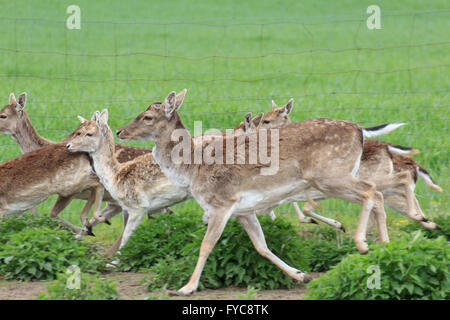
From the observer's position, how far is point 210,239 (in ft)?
23.4

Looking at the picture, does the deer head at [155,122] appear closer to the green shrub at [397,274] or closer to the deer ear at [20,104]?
the green shrub at [397,274]

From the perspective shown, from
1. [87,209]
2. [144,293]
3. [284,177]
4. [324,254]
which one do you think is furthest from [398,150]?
[87,209]

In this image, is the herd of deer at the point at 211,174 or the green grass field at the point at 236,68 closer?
the herd of deer at the point at 211,174

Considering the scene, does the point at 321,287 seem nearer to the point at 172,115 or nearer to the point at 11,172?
the point at 172,115

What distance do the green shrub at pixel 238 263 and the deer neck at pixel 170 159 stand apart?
62 centimetres

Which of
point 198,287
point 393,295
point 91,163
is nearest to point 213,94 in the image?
point 91,163

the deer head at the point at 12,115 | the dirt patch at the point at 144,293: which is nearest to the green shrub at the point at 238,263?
the dirt patch at the point at 144,293

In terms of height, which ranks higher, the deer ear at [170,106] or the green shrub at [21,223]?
the deer ear at [170,106]

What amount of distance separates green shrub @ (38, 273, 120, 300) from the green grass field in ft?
9.82

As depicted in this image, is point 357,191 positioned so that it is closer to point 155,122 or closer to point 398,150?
point 398,150

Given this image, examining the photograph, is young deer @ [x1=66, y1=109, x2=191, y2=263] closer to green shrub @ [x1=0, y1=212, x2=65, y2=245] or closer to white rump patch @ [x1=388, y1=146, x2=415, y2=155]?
green shrub @ [x1=0, y1=212, x2=65, y2=245]

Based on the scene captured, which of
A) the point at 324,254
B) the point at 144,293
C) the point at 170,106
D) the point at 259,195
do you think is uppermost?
the point at 170,106

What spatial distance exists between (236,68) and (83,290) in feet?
47.0

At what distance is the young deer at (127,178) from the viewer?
876 centimetres
